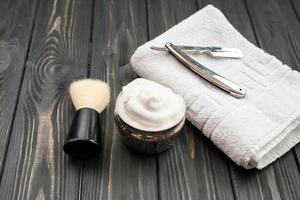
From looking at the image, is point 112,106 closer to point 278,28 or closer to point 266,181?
point 266,181

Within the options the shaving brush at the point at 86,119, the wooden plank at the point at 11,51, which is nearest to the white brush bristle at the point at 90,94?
the shaving brush at the point at 86,119

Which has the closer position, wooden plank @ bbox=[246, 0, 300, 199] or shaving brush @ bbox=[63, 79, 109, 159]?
shaving brush @ bbox=[63, 79, 109, 159]

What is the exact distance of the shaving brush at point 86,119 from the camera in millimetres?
570

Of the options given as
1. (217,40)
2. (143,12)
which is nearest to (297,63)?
(217,40)

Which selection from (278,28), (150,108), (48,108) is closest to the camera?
(150,108)

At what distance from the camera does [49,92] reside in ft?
2.21

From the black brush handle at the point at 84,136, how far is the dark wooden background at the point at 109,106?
0.02 meters

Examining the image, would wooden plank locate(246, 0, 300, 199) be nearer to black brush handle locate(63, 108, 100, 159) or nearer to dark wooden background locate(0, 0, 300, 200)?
dark wooden background locate(0, 0, 300, 200)

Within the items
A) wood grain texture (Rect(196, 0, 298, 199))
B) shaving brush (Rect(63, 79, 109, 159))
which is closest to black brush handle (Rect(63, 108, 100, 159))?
shaving brush (Rect(63, 79, 109, 159))

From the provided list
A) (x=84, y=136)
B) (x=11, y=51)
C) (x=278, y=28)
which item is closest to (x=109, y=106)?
(x=84, y=136)

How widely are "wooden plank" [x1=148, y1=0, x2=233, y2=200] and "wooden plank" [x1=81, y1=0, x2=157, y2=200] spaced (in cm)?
2

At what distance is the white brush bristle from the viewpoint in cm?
61

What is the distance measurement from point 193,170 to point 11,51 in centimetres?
39

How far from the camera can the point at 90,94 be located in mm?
623
